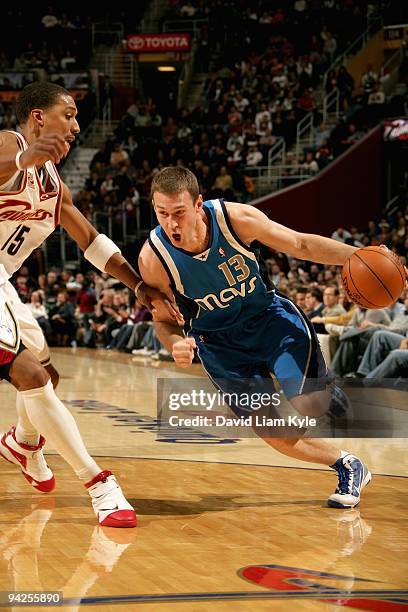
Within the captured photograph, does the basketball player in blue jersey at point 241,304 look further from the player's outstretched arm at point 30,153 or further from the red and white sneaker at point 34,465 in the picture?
the red and white sneaker at point 34,465

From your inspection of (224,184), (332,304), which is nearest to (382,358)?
(332,304)

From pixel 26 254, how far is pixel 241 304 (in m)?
1.19

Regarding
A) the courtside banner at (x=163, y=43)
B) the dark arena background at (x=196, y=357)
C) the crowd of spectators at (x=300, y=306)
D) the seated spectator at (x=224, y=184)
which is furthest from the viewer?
the courtside banner at (x=163, y=43)

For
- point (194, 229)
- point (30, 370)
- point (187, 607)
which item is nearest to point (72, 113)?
Answer: point (194, 229)

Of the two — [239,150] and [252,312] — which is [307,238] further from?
[239,150]

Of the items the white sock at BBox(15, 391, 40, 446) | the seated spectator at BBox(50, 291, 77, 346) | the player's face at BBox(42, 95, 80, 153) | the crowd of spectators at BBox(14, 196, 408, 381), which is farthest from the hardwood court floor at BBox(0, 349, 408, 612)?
the seated spectator at BBox(50, 291, 77, 346)

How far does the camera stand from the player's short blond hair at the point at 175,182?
4445mm

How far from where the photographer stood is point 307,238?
4.70 m

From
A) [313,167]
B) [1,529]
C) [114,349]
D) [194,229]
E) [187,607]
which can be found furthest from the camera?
[313,167]

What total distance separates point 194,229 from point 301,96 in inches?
659

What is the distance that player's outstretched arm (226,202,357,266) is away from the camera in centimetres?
469

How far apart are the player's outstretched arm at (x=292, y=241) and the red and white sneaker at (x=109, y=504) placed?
1.37 meters

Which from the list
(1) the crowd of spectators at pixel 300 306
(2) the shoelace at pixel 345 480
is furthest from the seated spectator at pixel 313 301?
(2) the shoelace at pixel 345 480

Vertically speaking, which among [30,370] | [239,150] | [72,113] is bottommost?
[30,370]
